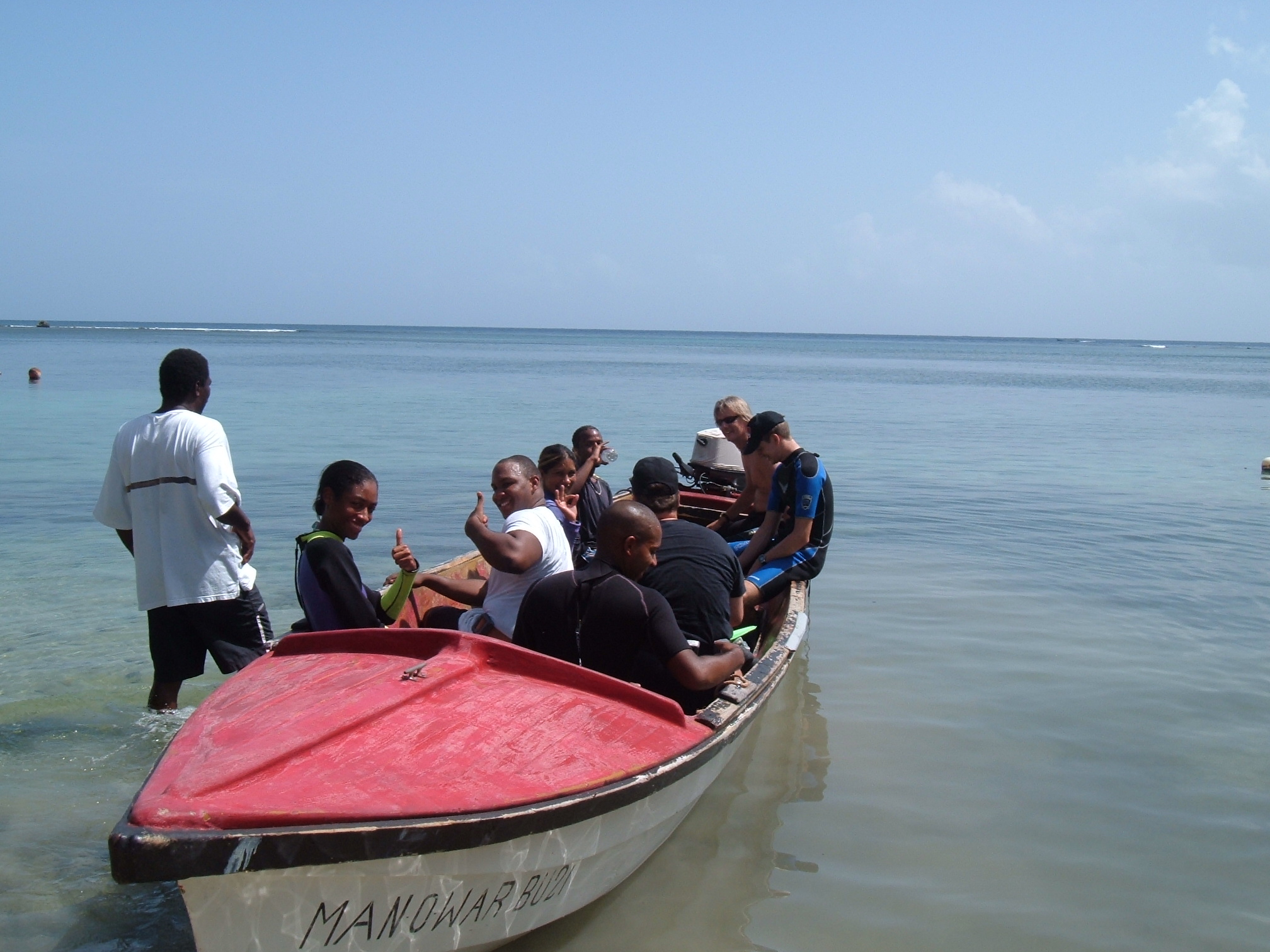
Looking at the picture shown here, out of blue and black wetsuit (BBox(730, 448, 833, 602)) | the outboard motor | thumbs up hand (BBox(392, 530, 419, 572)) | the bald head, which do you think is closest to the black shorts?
thumbs up hand (BBox(392, 530, 419, 572))

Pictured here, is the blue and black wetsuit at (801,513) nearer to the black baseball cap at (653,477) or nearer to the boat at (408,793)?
the black baseball cap at (653,477)

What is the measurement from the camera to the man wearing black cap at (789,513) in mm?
7090

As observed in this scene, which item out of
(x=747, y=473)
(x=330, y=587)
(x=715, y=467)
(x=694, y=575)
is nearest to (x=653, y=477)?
(x=694, y=575)

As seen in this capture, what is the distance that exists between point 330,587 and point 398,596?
492 mm

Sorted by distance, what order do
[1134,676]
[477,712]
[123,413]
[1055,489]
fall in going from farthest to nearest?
[123,413] < [1055,489] < [1134,676] < [477,712]

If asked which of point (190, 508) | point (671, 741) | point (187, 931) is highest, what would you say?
point (190, 508)

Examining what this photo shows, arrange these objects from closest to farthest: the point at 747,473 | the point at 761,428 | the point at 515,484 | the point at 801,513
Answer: the point at 515,484
the point at 801,513
the point at 761,428
the point at 747,473

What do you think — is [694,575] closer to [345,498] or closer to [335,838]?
[345,498]

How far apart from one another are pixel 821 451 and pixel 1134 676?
13751 millimetres

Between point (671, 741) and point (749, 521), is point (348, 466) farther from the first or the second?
point (749, 521)

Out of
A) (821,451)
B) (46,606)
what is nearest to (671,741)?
(46,606)

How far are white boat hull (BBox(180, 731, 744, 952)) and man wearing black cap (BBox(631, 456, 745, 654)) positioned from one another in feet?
3.14

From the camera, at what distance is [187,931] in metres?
4.26

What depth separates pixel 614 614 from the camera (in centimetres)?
437
